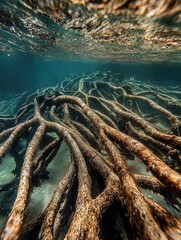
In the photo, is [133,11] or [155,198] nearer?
[155,198]

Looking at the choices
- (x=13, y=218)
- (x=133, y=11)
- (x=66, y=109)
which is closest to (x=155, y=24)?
(x=133, y=11)

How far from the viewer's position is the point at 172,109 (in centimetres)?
756

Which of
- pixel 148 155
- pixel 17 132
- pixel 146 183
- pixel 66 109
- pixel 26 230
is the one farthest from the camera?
pixel 66 109

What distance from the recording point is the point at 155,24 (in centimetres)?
578

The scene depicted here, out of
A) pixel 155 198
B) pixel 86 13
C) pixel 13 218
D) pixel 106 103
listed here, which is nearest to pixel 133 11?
pixel 86 13

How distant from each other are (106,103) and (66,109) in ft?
5.05

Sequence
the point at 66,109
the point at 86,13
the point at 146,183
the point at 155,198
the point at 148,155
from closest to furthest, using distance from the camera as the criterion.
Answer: the point at 148,155, the point at 146,183, the point at 155,198, the point at 86,13, the point at 66,109

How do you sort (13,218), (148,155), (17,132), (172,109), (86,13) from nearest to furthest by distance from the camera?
(13,218) < (148,155) < (17,132) < (86,13) < (172,109)

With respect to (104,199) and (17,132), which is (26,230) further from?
(17,132)

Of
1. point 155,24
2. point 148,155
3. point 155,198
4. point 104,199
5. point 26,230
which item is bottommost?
point 155,198

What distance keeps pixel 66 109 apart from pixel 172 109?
14.8 feet

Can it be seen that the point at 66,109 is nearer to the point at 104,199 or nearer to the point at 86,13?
the point at 86,13

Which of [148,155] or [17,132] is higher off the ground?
[148,155]

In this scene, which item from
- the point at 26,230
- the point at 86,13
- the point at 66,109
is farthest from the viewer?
the point at 66,109
